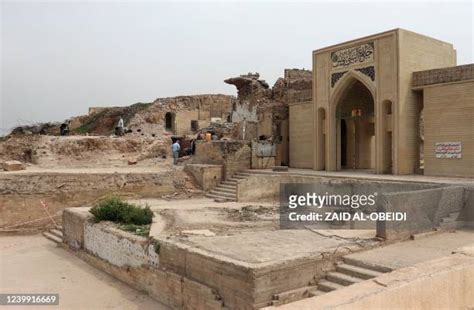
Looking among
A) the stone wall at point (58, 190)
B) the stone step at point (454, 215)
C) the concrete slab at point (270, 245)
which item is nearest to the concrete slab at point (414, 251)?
the concrete slab at point (270, 245)

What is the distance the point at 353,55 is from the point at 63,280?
14019 mm

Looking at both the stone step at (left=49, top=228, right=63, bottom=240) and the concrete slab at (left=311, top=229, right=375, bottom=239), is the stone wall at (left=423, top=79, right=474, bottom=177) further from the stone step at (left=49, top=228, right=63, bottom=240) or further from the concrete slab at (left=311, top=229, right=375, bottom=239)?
the stone step at (left=49, top=228, right=63, bottom=240)

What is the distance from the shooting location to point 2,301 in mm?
10492

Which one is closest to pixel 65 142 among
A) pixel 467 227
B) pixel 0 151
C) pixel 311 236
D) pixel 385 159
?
pixel 0 151

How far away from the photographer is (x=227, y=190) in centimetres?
1905

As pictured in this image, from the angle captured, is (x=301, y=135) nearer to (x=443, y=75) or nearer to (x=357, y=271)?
(x=443, y=75)

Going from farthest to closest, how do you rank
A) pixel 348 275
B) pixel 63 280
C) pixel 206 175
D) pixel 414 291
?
1. pixel 206 175
2. pixel 63 280
3. pixel 348 275
4. pixel 414 291

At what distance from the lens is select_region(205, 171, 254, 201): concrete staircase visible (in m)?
18.4

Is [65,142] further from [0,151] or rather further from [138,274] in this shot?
[138,274]

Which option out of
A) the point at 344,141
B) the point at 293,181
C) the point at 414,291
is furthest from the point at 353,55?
the point at 414,291

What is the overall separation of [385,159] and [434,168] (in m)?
1.99

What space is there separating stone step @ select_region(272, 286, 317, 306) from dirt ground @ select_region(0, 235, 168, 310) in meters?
3.29

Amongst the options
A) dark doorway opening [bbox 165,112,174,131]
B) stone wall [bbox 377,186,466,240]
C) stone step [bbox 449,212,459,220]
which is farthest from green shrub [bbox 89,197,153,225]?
dark doorway opening [bbox 165,112,174,131]

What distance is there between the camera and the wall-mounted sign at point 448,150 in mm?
15594
